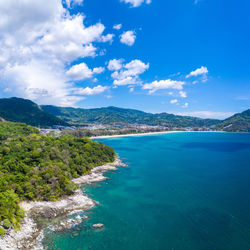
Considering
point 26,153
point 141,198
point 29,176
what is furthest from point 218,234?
point 26,153

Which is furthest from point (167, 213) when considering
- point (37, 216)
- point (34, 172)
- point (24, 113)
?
point (24, 113)

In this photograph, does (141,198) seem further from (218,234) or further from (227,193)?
(227,193)

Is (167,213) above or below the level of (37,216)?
below

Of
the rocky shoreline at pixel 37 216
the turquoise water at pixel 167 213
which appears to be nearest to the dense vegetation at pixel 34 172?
the rocky shoreline at pixel 37 216

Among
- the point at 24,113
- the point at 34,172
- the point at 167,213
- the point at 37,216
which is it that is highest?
the point at 24,113

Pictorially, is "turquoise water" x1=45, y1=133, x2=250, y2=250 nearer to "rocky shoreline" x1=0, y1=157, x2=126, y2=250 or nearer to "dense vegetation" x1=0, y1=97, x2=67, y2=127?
"rocky shoreline" x1=0, y1=157, x2=126, y2=250

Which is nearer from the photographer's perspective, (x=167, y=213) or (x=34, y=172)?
(x=167, y=213)

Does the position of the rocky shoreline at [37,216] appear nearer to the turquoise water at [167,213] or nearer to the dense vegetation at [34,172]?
the dense vegetation at [34,172]

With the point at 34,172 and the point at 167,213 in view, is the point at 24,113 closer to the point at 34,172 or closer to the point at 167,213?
the point at 34,172
